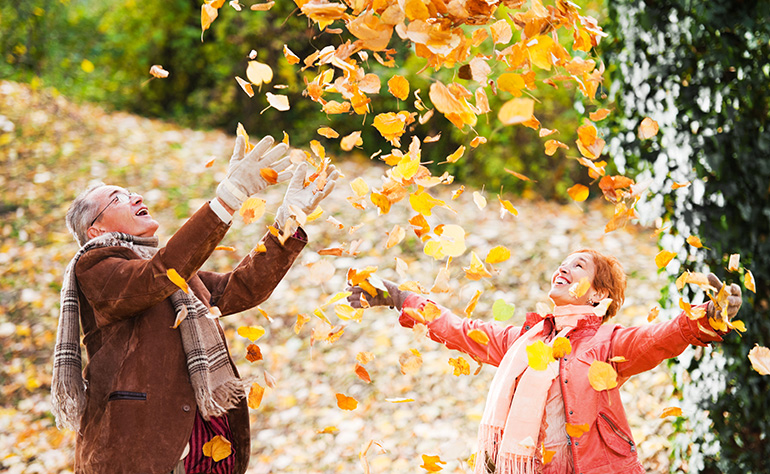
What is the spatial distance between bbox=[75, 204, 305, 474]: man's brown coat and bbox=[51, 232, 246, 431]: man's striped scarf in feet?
0.09

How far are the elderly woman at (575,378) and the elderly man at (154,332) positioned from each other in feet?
1.74

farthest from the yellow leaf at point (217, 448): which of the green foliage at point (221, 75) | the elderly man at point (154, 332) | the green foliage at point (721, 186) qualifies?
the green foliage at point (221, 75)

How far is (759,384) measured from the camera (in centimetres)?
232

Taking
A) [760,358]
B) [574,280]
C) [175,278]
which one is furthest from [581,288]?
[175,278]

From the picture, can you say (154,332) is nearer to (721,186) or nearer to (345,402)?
(345,402)

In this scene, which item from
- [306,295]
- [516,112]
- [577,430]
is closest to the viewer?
[516,112]

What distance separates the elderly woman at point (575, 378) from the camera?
1.59 m

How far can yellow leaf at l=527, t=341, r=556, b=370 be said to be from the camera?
5.32 feet

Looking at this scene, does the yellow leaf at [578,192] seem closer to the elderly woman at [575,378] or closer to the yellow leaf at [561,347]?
the elderly woman at [575,378]

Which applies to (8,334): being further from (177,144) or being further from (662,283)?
(662,283)

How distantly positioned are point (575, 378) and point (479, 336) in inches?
11.9

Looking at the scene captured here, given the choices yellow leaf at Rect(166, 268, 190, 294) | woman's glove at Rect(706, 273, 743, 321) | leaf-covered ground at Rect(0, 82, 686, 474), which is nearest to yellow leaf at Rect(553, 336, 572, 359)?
woman's glove at Rect(706, 273, 743, 321)

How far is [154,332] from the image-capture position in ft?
5.45

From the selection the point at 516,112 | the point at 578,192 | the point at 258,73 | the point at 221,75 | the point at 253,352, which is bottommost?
the point at 221,75
